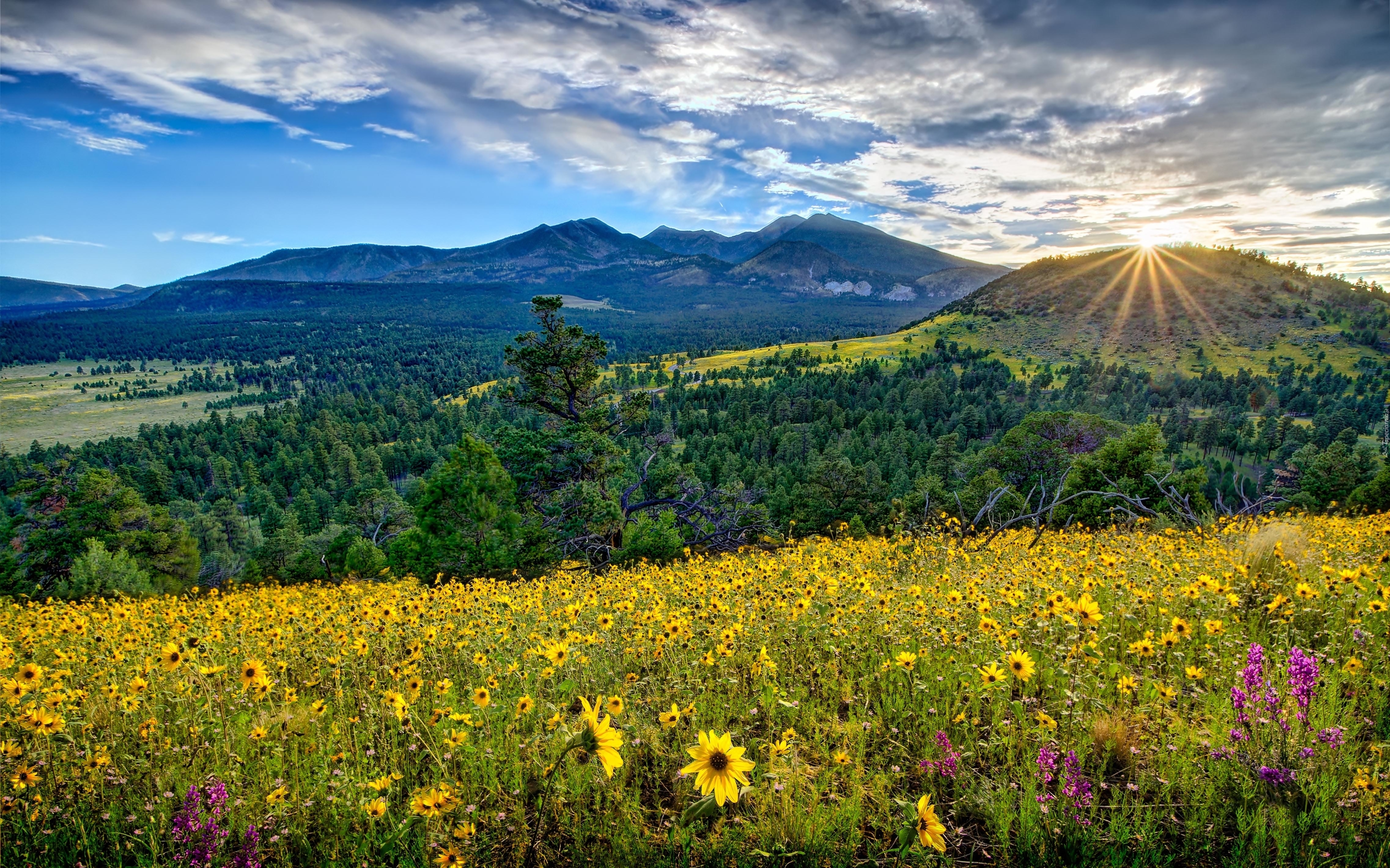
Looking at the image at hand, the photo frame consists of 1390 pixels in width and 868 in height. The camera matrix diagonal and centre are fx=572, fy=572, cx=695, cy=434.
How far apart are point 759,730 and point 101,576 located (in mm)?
31265

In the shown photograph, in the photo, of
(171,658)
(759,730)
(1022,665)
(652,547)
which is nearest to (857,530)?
(652,547)

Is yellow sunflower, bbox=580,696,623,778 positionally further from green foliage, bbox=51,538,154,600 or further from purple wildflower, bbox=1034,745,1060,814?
green foliage, bbox=51,538,154,600

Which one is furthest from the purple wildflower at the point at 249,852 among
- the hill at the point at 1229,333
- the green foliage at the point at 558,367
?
the hill at the point at 1229,333

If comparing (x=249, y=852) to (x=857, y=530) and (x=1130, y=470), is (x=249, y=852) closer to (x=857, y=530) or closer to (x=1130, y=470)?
(x=857, y=530)

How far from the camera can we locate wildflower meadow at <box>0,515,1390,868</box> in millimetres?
2877

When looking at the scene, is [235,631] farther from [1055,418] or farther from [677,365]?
[677,365]

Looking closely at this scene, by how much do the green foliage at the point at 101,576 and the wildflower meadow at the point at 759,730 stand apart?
2174 cm

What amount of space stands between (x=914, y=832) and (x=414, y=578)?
527 inches

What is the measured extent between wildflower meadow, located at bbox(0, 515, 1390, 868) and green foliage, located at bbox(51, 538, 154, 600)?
21.7m

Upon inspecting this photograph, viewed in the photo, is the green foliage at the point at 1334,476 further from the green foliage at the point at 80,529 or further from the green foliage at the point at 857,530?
the green foliage at the point at 80,529

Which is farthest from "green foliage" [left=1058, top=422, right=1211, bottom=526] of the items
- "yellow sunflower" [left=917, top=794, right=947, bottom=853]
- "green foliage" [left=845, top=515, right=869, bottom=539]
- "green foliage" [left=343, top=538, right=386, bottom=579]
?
"green foliage" [left=343, top=538, right=386, bottom=579]

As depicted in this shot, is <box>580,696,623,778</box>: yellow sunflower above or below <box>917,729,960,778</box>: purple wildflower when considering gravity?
above

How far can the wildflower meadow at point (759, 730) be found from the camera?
2.88 meters

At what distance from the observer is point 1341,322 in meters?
181
